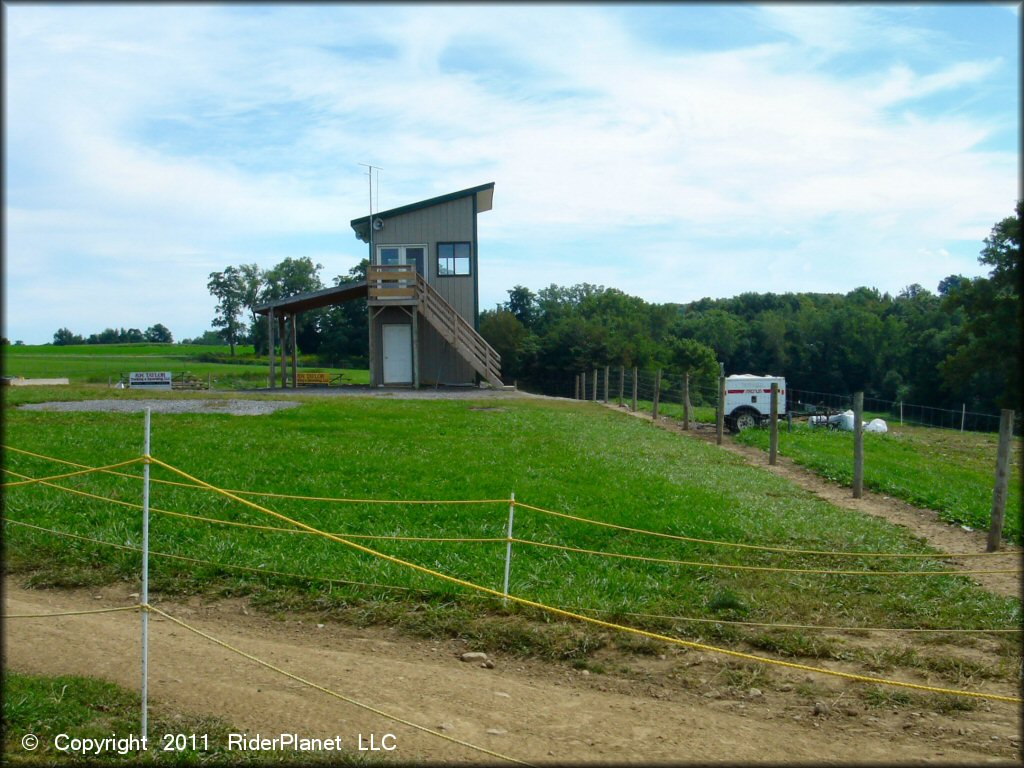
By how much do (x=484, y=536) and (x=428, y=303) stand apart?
20.1 meters

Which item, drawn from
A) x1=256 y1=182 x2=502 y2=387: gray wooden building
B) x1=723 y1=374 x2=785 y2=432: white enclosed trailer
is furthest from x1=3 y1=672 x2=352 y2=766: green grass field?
x1=256 y1=182 x2=502 y2=387: gray wooden building

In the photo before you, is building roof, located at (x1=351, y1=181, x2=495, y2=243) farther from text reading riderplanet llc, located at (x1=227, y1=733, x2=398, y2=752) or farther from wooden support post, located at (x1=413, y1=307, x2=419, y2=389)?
text reading riderplanet llc, located at (x1=227, y1=733, x2=398, y2=752)

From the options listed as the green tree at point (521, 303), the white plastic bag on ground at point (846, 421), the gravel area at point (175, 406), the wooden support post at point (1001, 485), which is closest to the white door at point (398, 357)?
the gravel area at point (175, 406)

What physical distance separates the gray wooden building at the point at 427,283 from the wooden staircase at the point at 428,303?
35cm

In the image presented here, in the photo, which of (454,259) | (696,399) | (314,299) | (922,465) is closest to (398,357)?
(314,299)

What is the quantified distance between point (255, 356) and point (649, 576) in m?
49.7

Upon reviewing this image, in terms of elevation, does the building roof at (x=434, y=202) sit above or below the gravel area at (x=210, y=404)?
above

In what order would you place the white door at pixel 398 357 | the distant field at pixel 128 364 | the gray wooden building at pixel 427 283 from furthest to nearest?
the distant field at pixel 128 364, the white door at pixel 398 357, the gray wooden building at pixel 427 283

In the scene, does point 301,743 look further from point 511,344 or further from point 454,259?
point 511,344

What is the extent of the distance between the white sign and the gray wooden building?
14.7ft

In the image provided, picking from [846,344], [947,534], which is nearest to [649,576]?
[947,534]

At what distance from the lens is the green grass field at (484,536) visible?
6727mm

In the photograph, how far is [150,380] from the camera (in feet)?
99.2

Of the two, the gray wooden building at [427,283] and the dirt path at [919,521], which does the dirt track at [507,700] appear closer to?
the dirt path at [919,521]
